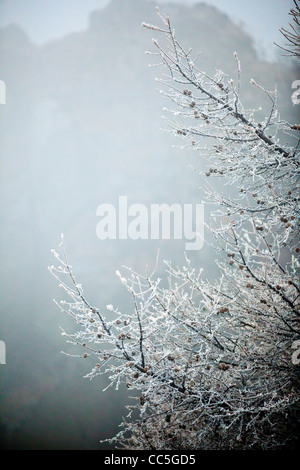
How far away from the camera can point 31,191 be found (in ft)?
140

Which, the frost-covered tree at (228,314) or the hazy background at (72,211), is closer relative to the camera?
the frost-covered tree at (228,314)

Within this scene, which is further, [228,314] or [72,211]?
[72,211]

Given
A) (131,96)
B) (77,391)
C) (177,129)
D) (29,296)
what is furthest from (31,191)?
(131,96)

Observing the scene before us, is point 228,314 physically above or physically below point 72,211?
below

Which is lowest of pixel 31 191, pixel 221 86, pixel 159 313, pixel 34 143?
pixel 159 313

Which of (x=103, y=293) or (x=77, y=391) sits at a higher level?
(x=103, y=293)

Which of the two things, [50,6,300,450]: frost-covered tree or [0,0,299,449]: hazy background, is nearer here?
[50,6,300,450]: frost-covered tree

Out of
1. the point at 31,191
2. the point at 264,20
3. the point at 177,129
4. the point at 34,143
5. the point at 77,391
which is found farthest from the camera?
the point at 264,20

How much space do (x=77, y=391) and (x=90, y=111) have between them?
123847 millimetres

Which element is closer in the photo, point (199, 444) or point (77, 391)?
point (199, 444)

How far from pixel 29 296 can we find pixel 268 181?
29702mm
